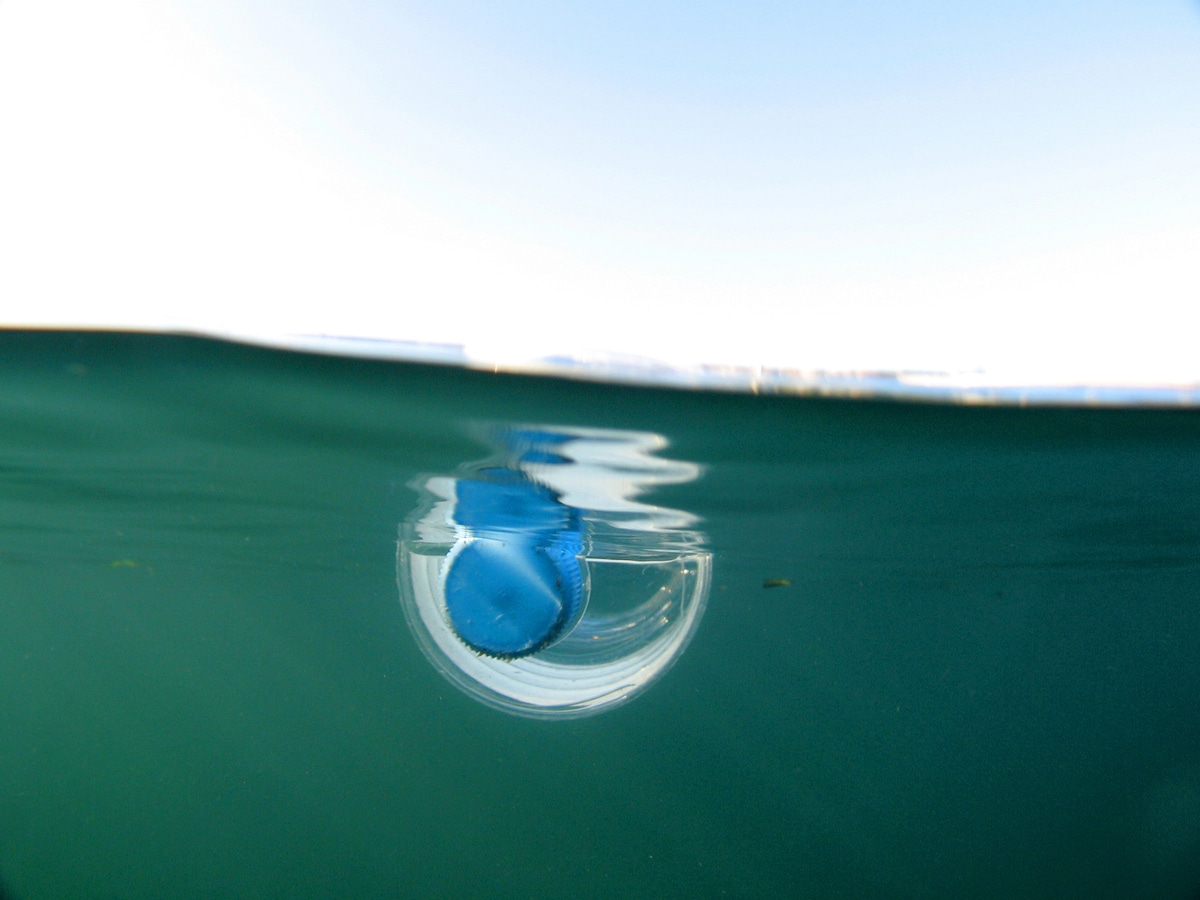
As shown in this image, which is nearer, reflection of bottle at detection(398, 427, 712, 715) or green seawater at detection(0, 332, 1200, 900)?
green seawater at detection(0, 332, 1200, 900)

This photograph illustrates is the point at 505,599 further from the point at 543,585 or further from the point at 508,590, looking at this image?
the point at 543,585

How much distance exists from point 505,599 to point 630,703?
313cm

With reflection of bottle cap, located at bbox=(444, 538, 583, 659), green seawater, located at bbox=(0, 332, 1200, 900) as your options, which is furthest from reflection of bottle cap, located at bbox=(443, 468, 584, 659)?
green seawater, located at bbox=(0, 332, 1200, 900)

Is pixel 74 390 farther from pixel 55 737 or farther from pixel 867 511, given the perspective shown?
pixel 55 737

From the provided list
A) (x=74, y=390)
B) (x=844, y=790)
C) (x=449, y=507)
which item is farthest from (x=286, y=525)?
(x=844, y=790)

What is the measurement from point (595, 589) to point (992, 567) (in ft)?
21.8

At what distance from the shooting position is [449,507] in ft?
21.7

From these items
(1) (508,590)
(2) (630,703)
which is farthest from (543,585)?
(2) (630,703)

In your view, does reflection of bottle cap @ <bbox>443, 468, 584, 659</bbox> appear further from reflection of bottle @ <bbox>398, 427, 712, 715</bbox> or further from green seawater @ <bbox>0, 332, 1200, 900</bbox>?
green seawater @ <bbox>0, 332, 1200, 900</bbox>

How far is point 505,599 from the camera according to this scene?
15.3 ft

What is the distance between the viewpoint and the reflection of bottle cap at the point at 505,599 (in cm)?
470

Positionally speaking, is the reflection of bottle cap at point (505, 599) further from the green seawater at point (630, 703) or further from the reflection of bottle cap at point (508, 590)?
the green seawater at point (630, 703)

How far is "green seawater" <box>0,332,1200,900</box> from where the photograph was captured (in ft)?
13.8

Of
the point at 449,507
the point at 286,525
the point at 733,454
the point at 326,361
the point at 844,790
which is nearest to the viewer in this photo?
the point at 326,361
